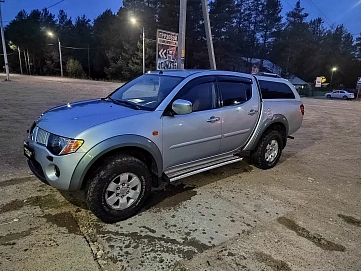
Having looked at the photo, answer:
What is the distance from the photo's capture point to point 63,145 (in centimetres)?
269

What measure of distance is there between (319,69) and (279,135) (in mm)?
60035

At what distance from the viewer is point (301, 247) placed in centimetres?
270

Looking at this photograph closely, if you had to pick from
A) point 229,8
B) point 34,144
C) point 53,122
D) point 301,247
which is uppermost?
point 229,8

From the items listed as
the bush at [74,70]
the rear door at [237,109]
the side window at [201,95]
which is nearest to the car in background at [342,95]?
the rear door at [237,109]

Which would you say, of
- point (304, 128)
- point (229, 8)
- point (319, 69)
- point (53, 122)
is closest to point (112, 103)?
point (53, 122)

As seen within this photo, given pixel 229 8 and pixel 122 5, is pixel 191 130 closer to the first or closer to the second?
pixel 229 8

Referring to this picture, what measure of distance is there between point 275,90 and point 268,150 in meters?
1.13

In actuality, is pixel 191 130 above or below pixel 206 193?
above

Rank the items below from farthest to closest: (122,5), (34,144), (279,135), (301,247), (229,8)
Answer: (122,5)
(229,8)
(279,135)
(34,144)
(301,247)

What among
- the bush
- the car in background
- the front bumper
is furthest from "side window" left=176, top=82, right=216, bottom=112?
the bush

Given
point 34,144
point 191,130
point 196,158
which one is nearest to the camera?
point 34,144

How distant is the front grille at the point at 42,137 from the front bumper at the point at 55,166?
0.05 meters

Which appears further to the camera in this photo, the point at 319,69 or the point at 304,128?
the point at 319,69

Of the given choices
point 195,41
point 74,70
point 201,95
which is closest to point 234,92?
point 201,95
